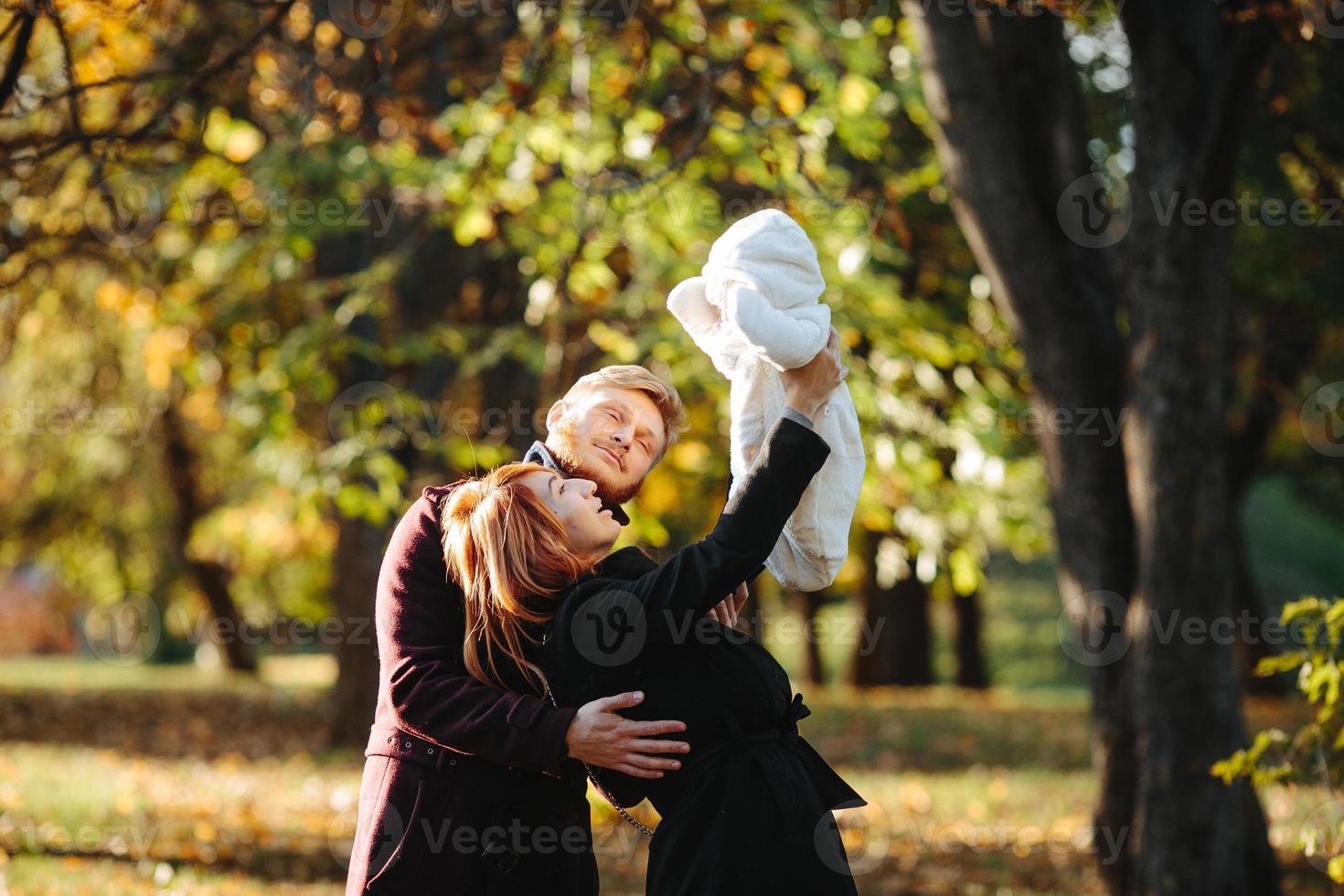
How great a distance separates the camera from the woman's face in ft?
8.43

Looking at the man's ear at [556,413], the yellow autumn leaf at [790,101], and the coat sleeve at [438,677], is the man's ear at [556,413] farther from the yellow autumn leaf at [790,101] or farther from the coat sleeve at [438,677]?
the yellow autumn leaf at [790,101]

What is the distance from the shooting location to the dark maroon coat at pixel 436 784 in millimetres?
2658

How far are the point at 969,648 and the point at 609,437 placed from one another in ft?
64.8

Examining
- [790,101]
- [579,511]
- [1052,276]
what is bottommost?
[579,511]

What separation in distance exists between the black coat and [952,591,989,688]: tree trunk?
19.0 metres

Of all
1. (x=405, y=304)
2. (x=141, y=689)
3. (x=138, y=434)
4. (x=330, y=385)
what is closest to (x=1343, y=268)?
(x=405, y=304)

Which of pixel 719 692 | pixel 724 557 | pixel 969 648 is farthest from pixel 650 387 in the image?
pixel 969 648

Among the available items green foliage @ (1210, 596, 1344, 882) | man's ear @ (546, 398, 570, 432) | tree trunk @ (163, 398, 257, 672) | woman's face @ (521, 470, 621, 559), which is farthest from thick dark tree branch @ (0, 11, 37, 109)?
tree trunk @ (163, 398, 257, 672)

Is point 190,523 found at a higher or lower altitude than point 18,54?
lower

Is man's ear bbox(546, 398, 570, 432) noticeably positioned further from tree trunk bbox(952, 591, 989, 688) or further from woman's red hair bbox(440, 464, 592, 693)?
tree trunk bbox(952, 591, 989, 688)

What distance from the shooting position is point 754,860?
240 cm

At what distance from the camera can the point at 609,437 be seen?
2660 millimetres

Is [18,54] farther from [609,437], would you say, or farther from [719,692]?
[719,692]

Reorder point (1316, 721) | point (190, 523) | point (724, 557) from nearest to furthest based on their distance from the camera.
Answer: point (724, 557) → point (1316, 721) → point (190, 523)
